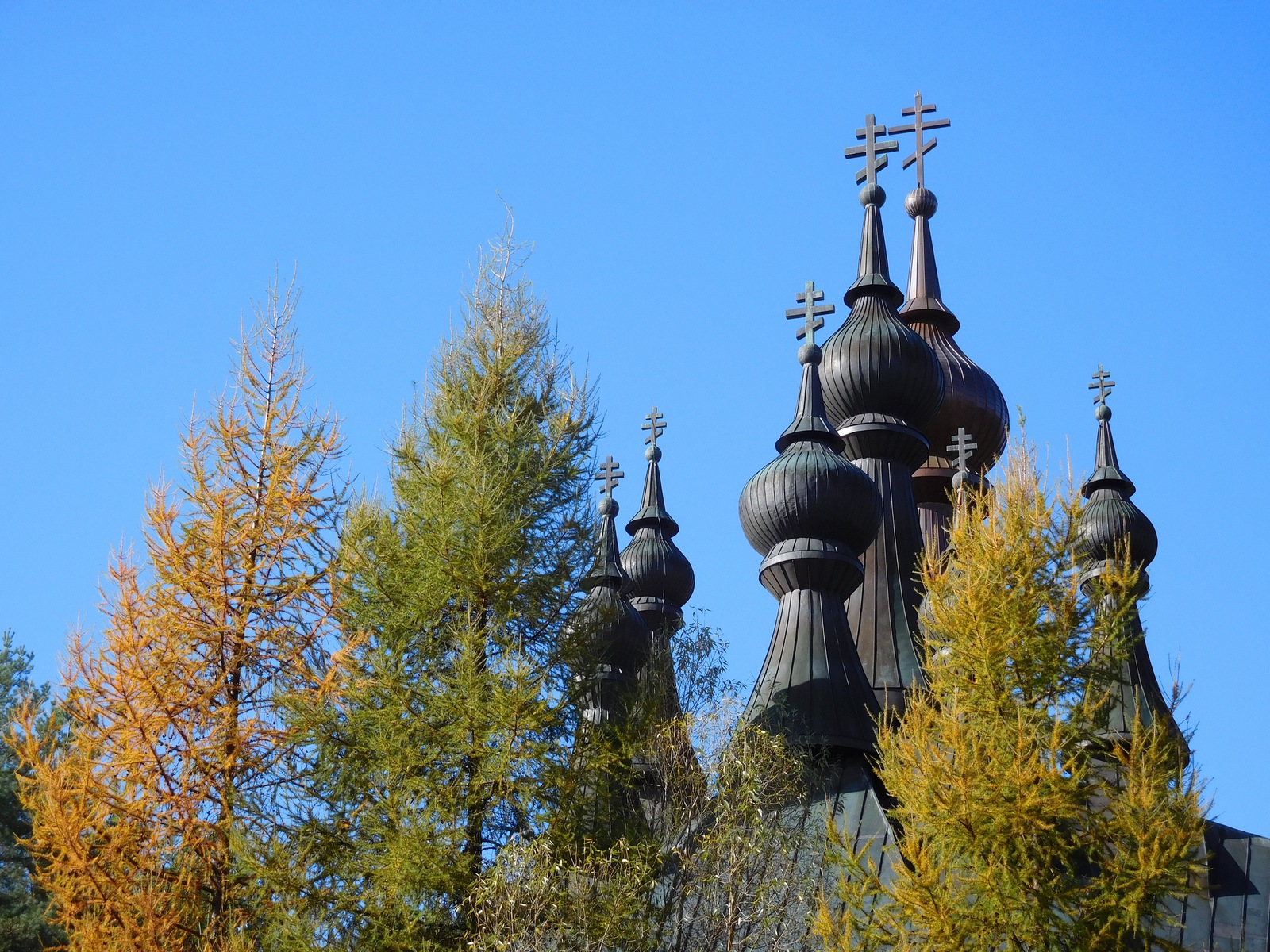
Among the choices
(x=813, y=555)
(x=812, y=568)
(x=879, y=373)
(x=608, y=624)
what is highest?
(x=879, y=373)

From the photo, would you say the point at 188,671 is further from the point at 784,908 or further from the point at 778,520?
the point at 778,520

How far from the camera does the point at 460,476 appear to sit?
14.0m

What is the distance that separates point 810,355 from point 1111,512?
25.5ft

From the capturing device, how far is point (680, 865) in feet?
44.1

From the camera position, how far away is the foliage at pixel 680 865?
1209 centimetres

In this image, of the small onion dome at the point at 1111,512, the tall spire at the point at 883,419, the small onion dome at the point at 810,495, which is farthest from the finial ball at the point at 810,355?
the small onion dome at the point at 1111,512

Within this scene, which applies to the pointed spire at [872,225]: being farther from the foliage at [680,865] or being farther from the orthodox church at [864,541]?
the foliage at [680,865]

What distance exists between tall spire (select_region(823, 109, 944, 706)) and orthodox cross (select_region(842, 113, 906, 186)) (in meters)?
0.01

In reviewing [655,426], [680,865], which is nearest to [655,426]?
[655,426]

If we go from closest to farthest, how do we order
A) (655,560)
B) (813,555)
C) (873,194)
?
(813,555)
(873,194)
(655,560)

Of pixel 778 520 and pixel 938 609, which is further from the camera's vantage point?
pixel 778 520

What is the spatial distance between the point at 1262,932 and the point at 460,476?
10.1m

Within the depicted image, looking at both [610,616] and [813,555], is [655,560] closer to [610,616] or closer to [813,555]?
[813,555]

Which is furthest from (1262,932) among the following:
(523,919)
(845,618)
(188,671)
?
(188,671)
